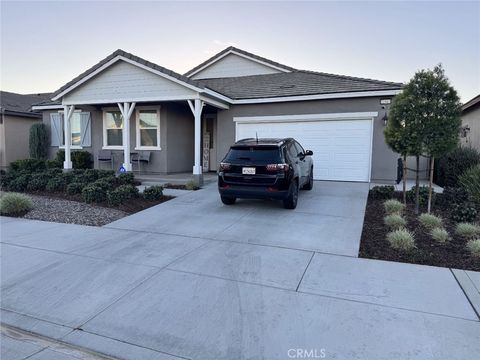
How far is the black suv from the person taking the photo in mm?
6883

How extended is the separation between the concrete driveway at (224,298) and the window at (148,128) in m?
7.83

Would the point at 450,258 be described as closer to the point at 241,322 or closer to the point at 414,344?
the point at 414,344

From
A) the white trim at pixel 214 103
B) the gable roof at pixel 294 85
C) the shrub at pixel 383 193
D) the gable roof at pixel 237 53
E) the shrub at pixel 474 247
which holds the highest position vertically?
the gable roof at pixel 237 53

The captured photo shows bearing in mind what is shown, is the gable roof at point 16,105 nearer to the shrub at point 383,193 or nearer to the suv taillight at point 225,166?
the suv taillight at point 225,166

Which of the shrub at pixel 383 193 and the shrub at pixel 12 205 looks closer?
the shrub at pixel 12 205

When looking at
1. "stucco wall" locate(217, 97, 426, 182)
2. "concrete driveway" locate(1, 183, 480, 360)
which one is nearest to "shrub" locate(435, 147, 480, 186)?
"stucco wall" locate(217, 97, 426, 182)

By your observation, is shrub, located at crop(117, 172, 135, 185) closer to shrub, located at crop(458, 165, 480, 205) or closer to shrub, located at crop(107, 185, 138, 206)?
shrub, located at crop(107, 185, 138, 206)

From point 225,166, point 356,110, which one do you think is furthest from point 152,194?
point 356,110

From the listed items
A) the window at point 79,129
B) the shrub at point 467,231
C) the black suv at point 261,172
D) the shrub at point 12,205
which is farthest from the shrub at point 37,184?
the shrub at point 467,231

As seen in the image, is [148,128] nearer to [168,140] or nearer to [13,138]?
[168,140]

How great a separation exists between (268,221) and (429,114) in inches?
159

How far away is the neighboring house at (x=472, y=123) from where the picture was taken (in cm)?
1296

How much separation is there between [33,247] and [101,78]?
8.81 m

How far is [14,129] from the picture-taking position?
1753 cm
